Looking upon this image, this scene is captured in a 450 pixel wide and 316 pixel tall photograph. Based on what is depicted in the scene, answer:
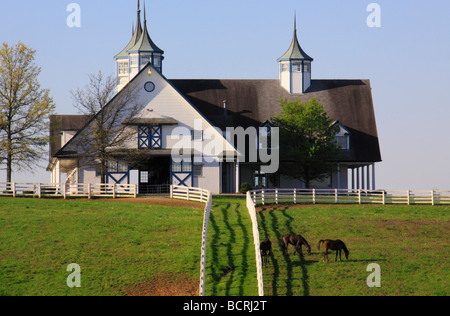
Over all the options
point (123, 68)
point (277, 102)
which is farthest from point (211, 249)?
point (123, 68)

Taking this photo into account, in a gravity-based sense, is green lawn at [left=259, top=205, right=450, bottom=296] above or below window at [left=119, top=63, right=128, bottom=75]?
below

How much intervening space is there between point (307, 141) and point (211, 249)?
2230 centimetres

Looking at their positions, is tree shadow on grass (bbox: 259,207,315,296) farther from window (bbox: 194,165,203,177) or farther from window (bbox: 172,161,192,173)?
window (bbox: 172,161,192,173)

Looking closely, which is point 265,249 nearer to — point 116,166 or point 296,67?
point 116,166

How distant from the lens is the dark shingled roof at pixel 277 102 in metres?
56.4

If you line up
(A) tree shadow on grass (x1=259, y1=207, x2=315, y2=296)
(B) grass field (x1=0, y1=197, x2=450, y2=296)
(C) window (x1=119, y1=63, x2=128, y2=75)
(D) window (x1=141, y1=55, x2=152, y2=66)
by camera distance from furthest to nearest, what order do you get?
(C) window (x1=119, y1=63, x2=128, y2=75) < (D) window (x1=141, y1=55, x2=152, y2=66) < (B) grass field (x1=0, y1=197, x2=450, y2=296) < (A) tree shadow on grass (x1=259, y1=207, x2=315, y2=296)

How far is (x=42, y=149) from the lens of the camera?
52.4m

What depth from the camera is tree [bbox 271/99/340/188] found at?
169 ft

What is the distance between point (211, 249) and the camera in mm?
30844

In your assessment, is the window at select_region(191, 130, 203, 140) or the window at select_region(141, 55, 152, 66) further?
the window at select_region(141, 55, 152, 66)

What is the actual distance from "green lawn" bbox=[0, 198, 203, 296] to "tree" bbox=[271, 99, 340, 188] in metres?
13.6

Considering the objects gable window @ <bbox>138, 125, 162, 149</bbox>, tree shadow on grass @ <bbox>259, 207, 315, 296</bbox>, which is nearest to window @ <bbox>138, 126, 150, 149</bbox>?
gable window @ <bbox>138, 125, 162, 149</bbox>
